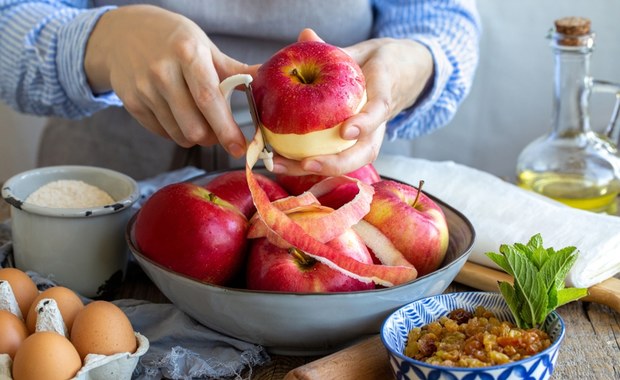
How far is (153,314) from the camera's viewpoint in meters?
0.68

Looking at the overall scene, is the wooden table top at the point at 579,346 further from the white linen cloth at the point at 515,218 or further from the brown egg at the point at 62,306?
the brown egg at the point at 62,306

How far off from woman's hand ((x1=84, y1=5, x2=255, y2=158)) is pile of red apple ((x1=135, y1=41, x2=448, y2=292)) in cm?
5

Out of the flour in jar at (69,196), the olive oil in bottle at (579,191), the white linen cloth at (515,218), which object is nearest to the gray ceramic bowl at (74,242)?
the flour in jar at (69,196)

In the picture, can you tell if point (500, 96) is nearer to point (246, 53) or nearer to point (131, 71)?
point (246, 53)

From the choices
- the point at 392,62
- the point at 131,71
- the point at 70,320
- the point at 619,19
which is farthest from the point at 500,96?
the point at 70,320

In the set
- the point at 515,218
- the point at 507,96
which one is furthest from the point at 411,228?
the point at 507,96

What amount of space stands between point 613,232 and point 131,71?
511mm

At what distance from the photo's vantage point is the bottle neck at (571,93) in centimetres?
98

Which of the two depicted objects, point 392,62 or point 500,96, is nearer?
point 392,62

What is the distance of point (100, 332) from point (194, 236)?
12cm

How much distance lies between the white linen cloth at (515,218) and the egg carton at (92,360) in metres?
0.38

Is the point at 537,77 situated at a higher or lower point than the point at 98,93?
lower

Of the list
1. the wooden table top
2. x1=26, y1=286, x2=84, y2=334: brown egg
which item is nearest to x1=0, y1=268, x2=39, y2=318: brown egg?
x1=26, y1=286, x2=84, y2=334: brown egg

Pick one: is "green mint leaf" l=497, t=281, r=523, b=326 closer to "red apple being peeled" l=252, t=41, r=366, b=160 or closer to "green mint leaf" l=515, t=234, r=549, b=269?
"green mint leaf" l=515, t=234, r=549, b=269
